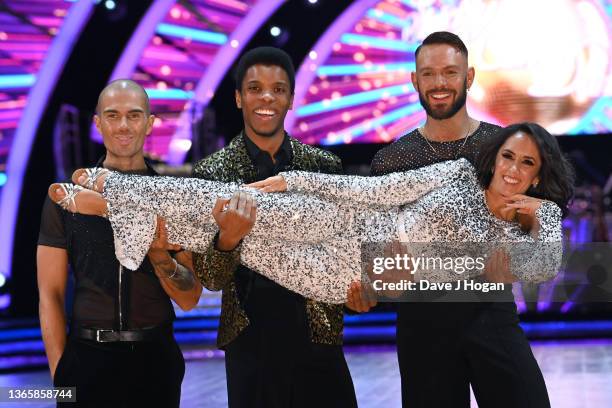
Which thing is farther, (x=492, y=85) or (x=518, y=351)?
(x=492, y=85)

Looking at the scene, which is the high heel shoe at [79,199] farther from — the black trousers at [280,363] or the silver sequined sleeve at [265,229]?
the black trousers at [280,363]

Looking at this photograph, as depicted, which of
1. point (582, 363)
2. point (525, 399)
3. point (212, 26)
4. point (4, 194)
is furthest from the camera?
point (212, 26)

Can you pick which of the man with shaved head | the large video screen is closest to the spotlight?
the large video screen

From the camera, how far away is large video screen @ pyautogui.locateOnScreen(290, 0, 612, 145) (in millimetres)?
7238

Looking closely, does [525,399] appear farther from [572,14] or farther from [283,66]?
[572,14]

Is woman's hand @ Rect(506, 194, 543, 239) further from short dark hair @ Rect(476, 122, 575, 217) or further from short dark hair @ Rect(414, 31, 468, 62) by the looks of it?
short dark hair @ Rect(414, 31, 468, 62)

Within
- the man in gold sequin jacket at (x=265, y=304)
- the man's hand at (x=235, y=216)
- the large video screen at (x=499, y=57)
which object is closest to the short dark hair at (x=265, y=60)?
the man in gold sequin jacket at (x=265, y=304)

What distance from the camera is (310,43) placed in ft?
24.8

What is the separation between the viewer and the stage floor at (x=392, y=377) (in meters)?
5.22

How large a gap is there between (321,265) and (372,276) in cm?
16

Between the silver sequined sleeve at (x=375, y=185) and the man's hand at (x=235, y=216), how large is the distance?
0.52 ft

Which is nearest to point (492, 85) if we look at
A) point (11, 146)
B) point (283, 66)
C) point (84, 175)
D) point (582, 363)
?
point (582, 363)

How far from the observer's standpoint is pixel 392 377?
5969mm

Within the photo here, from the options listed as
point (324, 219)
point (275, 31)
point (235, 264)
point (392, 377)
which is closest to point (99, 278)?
point (235, 264)
